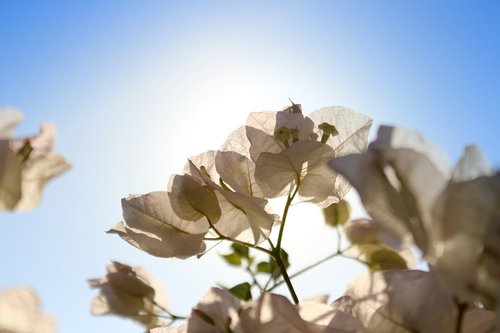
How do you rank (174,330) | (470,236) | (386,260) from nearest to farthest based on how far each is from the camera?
1. (470,236)
2. (174,330)
3. (386,260)

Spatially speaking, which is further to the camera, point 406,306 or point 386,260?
point 386,260

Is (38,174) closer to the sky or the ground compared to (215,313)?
closer to the sky

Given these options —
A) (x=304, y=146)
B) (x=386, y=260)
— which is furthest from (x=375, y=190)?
(x=386, y=260)

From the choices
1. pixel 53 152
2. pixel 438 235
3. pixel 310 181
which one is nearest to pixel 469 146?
pixel 438 235

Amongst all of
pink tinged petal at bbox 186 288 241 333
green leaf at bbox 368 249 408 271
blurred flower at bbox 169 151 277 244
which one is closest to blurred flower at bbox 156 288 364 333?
pink tinged petal at bbox 186 288 241 333

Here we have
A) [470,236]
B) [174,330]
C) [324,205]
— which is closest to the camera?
[470,236]

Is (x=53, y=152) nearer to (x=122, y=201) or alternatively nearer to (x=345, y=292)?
(x=122, y=201)

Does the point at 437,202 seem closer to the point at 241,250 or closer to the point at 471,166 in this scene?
the point at 471,166
